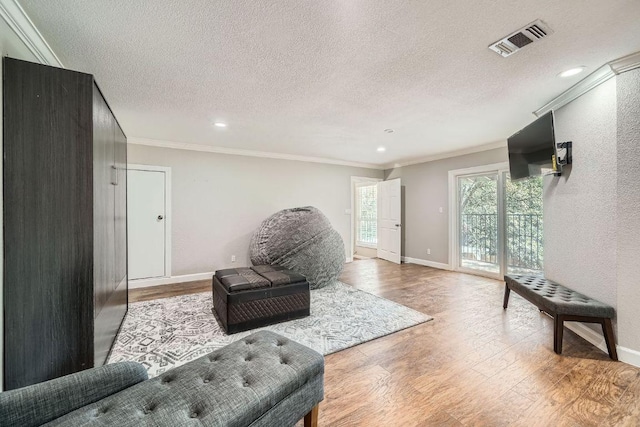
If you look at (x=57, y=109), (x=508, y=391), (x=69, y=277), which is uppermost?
(x=57, y=109)

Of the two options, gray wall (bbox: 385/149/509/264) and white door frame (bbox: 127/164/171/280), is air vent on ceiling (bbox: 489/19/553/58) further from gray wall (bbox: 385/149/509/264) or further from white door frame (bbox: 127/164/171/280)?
white door frame (bbox: 127/164/171/280)

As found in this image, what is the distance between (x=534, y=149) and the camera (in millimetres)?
2904

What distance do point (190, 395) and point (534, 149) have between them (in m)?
3.66

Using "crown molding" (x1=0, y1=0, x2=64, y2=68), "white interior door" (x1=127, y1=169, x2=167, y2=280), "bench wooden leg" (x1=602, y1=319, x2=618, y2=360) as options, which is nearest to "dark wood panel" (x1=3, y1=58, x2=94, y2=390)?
"crown molding" (x1=0, y1=0, x2=64, y2=68)

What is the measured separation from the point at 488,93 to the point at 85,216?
136 inches

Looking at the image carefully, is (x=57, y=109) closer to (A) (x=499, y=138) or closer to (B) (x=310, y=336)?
(B) (x=310, y=336)

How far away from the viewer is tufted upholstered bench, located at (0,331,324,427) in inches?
37.9

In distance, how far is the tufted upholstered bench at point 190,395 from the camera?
0.96 metres

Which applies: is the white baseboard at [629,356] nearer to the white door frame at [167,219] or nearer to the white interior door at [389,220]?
the white interior door at [389,220]

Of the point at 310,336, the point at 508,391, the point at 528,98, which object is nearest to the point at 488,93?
the point at 528,98

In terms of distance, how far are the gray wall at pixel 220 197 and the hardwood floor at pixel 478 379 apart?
10.8 ft

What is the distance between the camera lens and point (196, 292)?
3932 millimetres

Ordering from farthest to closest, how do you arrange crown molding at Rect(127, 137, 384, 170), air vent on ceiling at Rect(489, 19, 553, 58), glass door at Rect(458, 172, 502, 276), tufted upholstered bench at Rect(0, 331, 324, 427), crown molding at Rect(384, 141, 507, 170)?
glass door at Rect(458, 172, 502, 276) → crown molding at Rect(384, 141, 507, 170) → crown molding at Rect(127, 137, 384, 170) → air vent on ceiling at Rect(489, 19, 553, 58) → tufted upholstered bench at Rect(0, 331, 324, 427)

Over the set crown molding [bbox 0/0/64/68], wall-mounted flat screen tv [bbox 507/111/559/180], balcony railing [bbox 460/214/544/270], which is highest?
crown molding [bbox 0/0/64/68]
